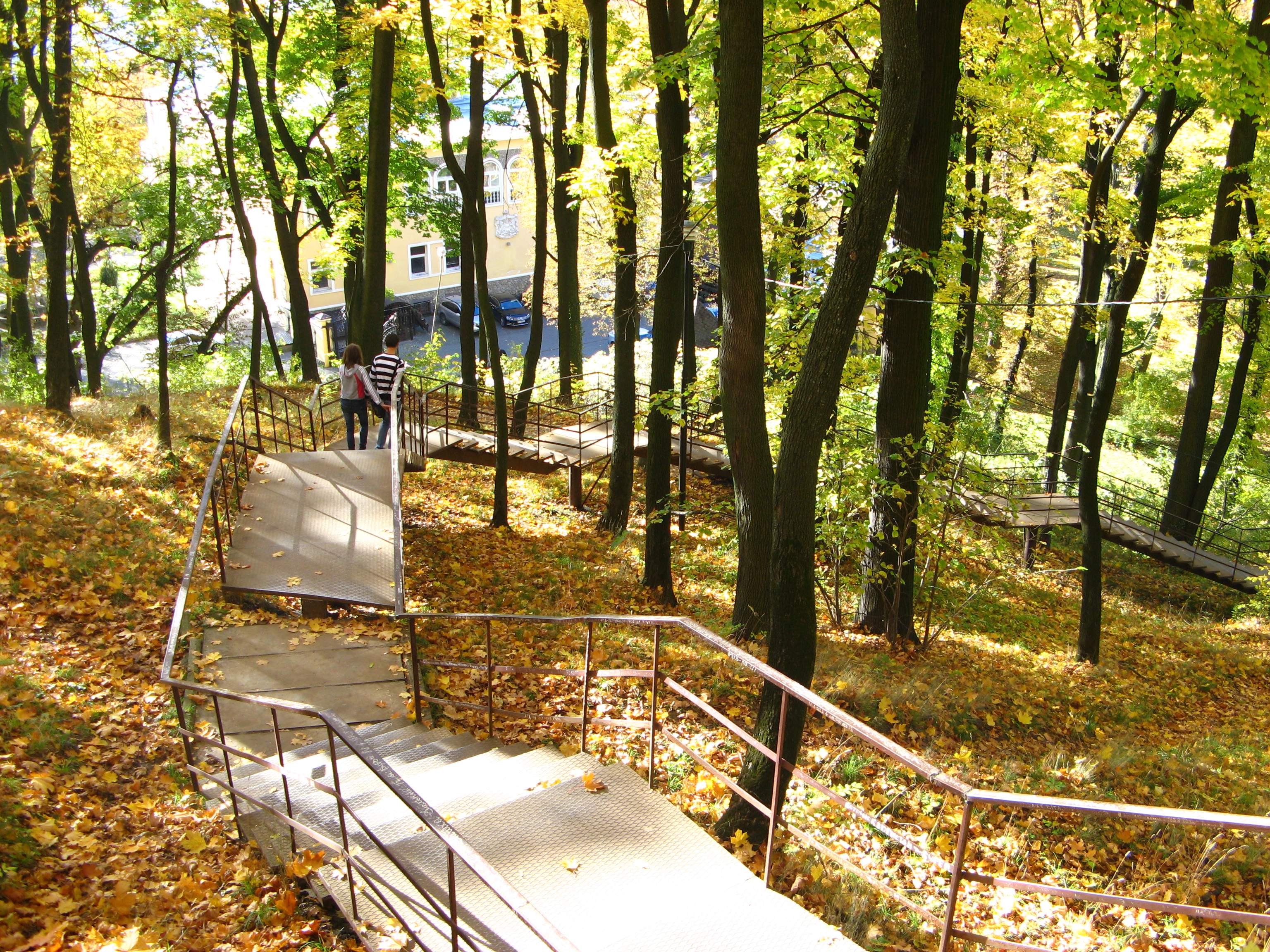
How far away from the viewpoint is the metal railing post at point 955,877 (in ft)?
10.5

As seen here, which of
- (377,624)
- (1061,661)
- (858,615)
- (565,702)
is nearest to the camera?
(565,702)

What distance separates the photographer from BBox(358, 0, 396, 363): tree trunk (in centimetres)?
1182

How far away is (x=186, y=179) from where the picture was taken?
21516mm

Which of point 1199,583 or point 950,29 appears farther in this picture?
point 1199,583

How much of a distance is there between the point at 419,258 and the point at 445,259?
3.94m

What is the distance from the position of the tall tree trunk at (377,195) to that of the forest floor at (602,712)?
2903mm

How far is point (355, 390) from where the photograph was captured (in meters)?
11.2

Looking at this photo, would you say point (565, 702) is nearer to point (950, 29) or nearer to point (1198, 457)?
point (950, 29)

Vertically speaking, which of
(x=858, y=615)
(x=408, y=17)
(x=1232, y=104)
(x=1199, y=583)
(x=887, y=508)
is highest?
(x=408, y=17)

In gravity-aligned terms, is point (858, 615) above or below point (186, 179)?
below

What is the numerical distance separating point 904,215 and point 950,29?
182 centimetres

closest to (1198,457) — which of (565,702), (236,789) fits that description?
(565,702)

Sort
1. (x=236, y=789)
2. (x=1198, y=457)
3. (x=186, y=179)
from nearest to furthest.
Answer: (x=236, y=789) < (x=1198, y=457) < (x=186, y=179)

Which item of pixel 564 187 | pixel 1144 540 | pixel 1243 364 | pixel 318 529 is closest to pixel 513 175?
pixel 564 187
